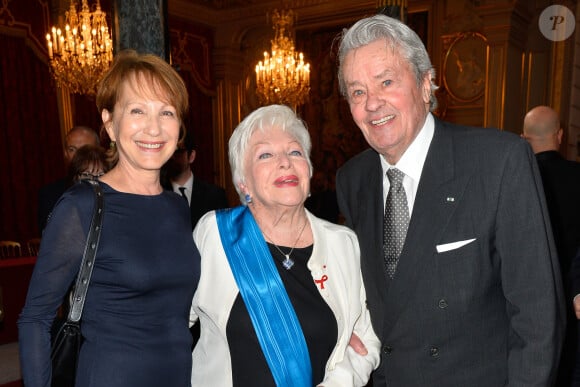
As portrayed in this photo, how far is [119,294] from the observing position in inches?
58.7

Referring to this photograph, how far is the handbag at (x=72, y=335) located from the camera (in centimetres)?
142

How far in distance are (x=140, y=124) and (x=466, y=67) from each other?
7.55 m

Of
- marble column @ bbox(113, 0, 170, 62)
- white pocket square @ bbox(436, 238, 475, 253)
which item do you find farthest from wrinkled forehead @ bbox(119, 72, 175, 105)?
white pocket square @ bbox(436, 238, 475, 253)

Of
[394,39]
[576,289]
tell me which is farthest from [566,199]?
[394,39]

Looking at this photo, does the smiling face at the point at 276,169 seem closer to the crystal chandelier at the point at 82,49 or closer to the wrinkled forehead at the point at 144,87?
the wrinkled forehead at the point at 144,87

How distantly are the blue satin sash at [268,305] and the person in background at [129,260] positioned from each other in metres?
0.16

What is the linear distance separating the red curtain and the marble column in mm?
6030

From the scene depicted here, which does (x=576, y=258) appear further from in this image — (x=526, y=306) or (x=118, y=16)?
(x=118, y=16)

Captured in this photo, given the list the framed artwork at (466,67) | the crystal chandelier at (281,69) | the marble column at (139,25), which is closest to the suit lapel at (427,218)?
the marble column at (139,25)

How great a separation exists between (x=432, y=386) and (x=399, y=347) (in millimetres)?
158

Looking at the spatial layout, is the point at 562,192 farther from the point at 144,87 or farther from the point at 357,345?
the point at 144,87

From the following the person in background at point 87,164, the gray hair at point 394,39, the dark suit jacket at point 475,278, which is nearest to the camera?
the dark suit jacket at point 475,278

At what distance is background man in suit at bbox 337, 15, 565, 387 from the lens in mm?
1361

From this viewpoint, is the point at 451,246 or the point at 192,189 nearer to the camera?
the point at 451,246
